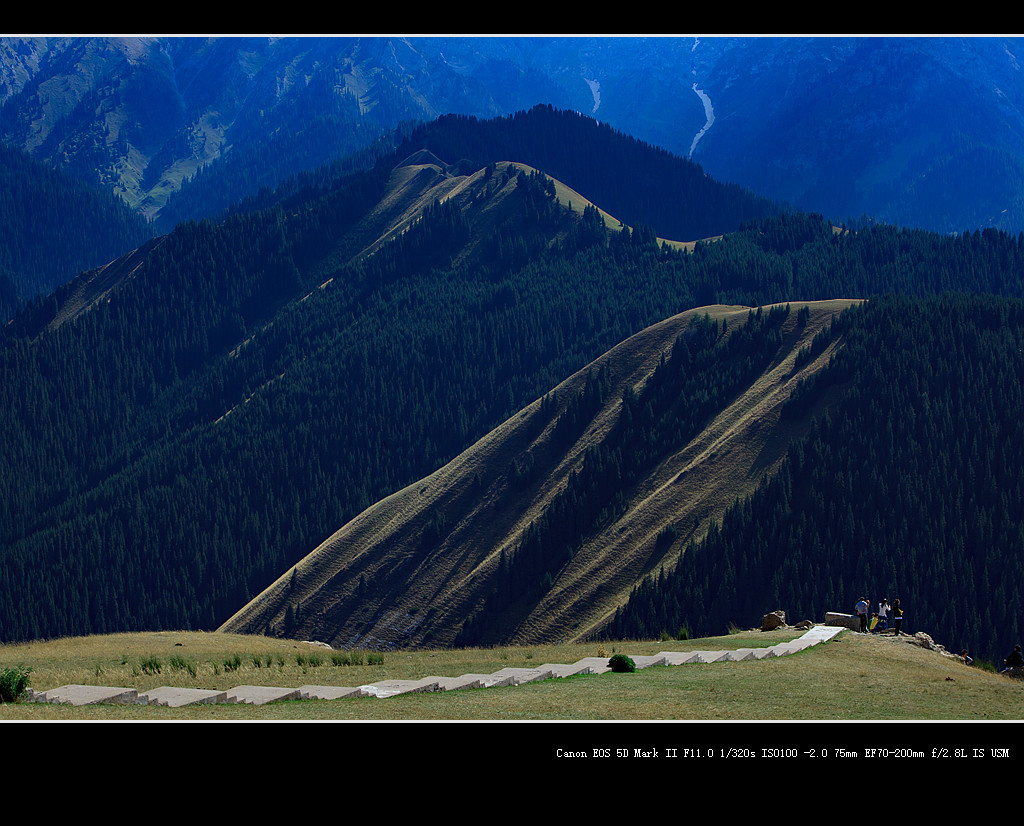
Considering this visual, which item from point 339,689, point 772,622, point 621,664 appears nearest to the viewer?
point 339,689

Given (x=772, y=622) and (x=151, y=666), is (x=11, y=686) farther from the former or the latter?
(x=772, y=622)

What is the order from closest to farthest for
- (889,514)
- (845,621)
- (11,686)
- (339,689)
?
(11,686) → (339,689) → (845,621) → (889,514)

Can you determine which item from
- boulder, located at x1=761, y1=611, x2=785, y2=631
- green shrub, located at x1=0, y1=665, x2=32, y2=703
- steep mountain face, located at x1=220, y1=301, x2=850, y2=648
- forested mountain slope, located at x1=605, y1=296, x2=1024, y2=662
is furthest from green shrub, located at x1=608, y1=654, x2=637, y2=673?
steep mountain face, located at x1=220, y1=301, x2=850, y2=648

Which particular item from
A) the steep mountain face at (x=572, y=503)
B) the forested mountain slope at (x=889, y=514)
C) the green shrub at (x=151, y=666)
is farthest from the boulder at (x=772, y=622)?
the steep mountain face at (x=572, y=503)

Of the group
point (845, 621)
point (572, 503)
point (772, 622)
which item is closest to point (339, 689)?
point (845, 621)

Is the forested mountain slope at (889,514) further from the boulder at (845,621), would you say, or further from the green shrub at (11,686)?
the green shrub at (11,686)

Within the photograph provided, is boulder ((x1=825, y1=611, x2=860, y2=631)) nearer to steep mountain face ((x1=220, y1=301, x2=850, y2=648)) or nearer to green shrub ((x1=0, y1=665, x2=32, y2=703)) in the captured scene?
green shrub ((x1=0, y1=665, x2=32, y2=703))
